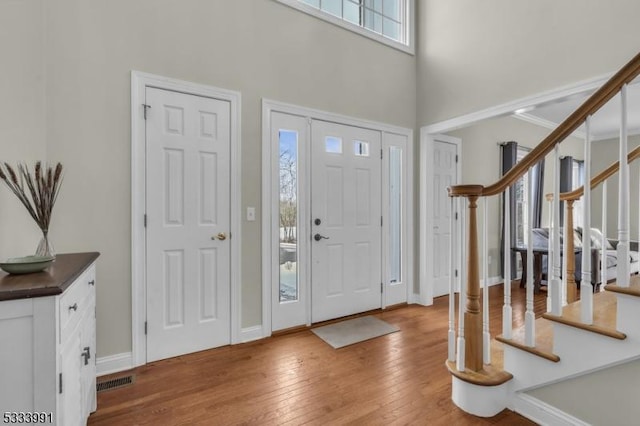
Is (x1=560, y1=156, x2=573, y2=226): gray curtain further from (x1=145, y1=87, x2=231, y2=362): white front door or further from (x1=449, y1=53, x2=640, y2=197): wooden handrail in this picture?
(x1=145, y1=87, x2=231, y2=362): white front door

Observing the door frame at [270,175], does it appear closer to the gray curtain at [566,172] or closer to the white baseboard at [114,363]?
the white baseboard at [114,363]

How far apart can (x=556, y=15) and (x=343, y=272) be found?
119 inches

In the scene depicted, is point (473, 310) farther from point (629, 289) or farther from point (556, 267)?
point (629, 289)

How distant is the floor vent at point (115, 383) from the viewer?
2078mm

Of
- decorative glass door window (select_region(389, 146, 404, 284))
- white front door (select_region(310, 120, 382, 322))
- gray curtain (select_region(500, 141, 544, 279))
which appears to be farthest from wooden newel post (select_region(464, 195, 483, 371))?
gray curtain (select_region(500, 141, 544, 279))

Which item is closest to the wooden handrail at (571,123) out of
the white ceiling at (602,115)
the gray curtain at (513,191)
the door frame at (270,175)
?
the door frame at (270,175)

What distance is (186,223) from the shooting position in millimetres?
2523

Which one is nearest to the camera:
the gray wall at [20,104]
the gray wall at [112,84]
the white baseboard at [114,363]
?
the gray wall at [20,104]

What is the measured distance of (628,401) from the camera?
1435 mm

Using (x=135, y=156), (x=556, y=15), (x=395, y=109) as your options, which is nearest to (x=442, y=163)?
(x=395, y=109)

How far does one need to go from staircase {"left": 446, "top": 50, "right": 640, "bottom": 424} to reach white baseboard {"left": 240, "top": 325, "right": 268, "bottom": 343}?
1625mm

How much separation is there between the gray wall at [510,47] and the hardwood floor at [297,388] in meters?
2.50

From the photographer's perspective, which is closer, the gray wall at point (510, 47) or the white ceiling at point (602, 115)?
the gray wall at point (510, 47)

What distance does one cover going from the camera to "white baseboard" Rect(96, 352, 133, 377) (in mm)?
2219
